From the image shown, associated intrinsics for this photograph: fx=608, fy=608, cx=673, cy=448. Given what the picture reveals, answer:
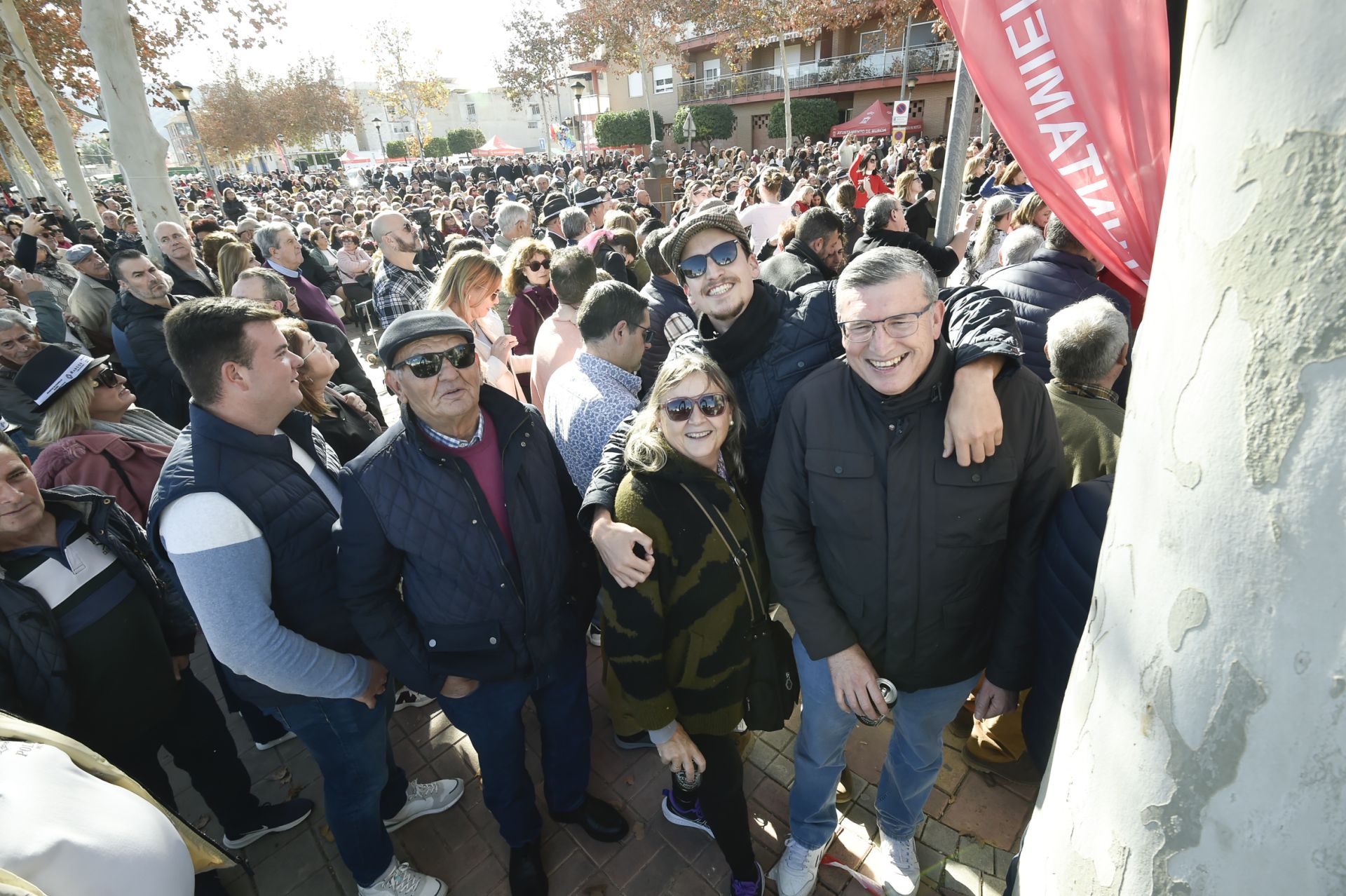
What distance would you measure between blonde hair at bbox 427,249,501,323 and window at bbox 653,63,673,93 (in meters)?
45.0

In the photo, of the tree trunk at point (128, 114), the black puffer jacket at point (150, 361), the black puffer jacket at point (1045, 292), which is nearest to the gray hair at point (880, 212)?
the black puffer jacket at point (1045, 292)

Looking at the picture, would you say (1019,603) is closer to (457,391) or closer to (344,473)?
(457,391)

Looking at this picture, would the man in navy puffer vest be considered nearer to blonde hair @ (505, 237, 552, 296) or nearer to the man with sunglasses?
the man with sunglasses

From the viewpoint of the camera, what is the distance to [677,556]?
1.89 meters

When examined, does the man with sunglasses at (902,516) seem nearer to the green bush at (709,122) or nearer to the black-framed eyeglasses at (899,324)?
the black-framed eyeglasses at (899,324)

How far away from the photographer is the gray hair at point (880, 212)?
4766mm

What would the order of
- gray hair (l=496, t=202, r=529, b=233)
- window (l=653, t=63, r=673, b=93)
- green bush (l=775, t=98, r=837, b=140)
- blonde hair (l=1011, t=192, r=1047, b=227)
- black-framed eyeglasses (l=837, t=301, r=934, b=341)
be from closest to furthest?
black-framed eyeglasses (l=837, t=301, r=934, b=341), blonde hair (l=1011, t=192, r=1047, b=227), gray hair (l=496, t=202, r=529, b=233), green bush (l=775, t=98, r=837, b=140), window (l=653, t=63, r=673, b=93)

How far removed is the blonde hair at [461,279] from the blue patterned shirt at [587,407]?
134cm

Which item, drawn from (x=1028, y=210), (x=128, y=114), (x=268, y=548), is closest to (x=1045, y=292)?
(x=1028, y=210)

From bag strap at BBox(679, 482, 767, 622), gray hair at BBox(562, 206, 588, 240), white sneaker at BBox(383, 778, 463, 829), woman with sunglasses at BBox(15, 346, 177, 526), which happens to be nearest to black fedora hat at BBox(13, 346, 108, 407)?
woman with sunglasses at BBox(15, 346, 177, 526)

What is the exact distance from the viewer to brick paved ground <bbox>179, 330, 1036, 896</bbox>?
246 cm

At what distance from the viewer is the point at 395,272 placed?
4.85 m

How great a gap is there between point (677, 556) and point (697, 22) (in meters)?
30.0

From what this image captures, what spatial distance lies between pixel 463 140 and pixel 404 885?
6662 centimetres
